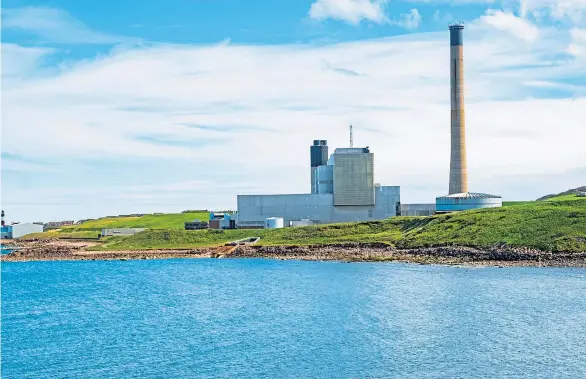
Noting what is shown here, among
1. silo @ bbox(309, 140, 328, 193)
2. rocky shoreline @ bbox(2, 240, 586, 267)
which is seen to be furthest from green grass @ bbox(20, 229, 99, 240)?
silo @ bbox(309, 140, 328, 193)

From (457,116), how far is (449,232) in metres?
31.7

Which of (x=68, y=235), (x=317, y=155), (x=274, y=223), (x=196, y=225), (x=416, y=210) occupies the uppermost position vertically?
(x=317, y=155)

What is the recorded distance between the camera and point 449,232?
345 ft

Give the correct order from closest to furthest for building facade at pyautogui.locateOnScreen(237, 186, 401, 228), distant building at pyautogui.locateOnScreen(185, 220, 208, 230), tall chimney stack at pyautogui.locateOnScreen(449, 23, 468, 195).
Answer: tall chimney stack at pyautogui.locateOnScreen(449, 23, 468, 195) → building facade at pyautogui.locateOnScreen(237, 186, 401, 228) → distant building at pyautogui.locateOnScreen(185, 220, 208, 230)

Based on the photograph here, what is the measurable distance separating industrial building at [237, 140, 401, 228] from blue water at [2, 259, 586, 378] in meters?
51.9

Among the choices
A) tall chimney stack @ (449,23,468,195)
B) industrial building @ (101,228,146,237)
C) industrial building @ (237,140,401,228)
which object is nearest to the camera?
tall chimney stack @ (449,23,468,195)

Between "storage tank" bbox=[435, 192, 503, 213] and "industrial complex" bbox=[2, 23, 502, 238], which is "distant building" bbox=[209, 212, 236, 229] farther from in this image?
"storage tank" bbox=[435, 192, 503, 213]

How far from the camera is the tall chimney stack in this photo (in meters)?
131

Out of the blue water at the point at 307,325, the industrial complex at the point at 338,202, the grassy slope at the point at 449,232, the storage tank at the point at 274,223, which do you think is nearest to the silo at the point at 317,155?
the industrial complex at the point at 338,202

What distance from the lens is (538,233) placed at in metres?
94.5

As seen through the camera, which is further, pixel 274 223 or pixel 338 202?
pixel 338 202

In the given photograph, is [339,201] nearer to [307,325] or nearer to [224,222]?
[224,222]

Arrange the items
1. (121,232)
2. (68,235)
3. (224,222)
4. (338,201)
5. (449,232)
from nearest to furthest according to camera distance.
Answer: (449,232)
(338,201)
(224,222)
(121,232)
(68,235)

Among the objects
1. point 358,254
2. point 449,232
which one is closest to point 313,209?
point 358,254
